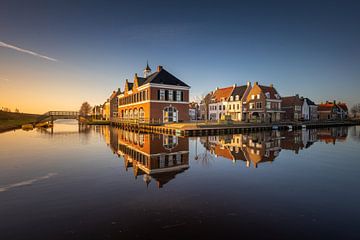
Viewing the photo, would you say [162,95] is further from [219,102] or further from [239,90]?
[239,90]

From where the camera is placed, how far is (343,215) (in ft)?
21.8

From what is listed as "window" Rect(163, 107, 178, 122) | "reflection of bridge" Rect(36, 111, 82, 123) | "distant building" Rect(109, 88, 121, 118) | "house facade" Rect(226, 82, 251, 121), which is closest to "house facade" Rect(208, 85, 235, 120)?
"house facade" Rect(226, 82, 251, 121)

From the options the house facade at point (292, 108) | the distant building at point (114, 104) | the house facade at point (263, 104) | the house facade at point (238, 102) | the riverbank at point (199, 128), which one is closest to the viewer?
the riverbank at point (199, 128)

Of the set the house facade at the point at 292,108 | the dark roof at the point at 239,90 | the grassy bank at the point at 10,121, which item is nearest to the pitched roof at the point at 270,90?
the dark roof at the point at 239,90

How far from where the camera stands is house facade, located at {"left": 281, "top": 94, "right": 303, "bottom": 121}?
63188 mm

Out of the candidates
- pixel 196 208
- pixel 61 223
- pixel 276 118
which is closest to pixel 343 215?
pixel 196 208

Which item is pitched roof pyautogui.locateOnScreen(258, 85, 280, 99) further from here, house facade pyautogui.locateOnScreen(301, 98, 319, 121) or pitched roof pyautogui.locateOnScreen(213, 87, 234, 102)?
house facade pyautogui.locateOnScreen(301, 98, 319, 121)

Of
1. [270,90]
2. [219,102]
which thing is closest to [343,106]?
[270,90]

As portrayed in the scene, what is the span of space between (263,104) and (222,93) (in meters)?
14.2

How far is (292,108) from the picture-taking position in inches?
2496

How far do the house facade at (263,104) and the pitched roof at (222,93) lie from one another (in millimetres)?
6046

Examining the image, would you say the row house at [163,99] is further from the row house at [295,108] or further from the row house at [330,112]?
the row house at [330,112]

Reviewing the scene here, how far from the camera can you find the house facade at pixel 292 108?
63188 mm

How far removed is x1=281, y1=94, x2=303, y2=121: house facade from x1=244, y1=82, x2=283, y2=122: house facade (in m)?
8.54
